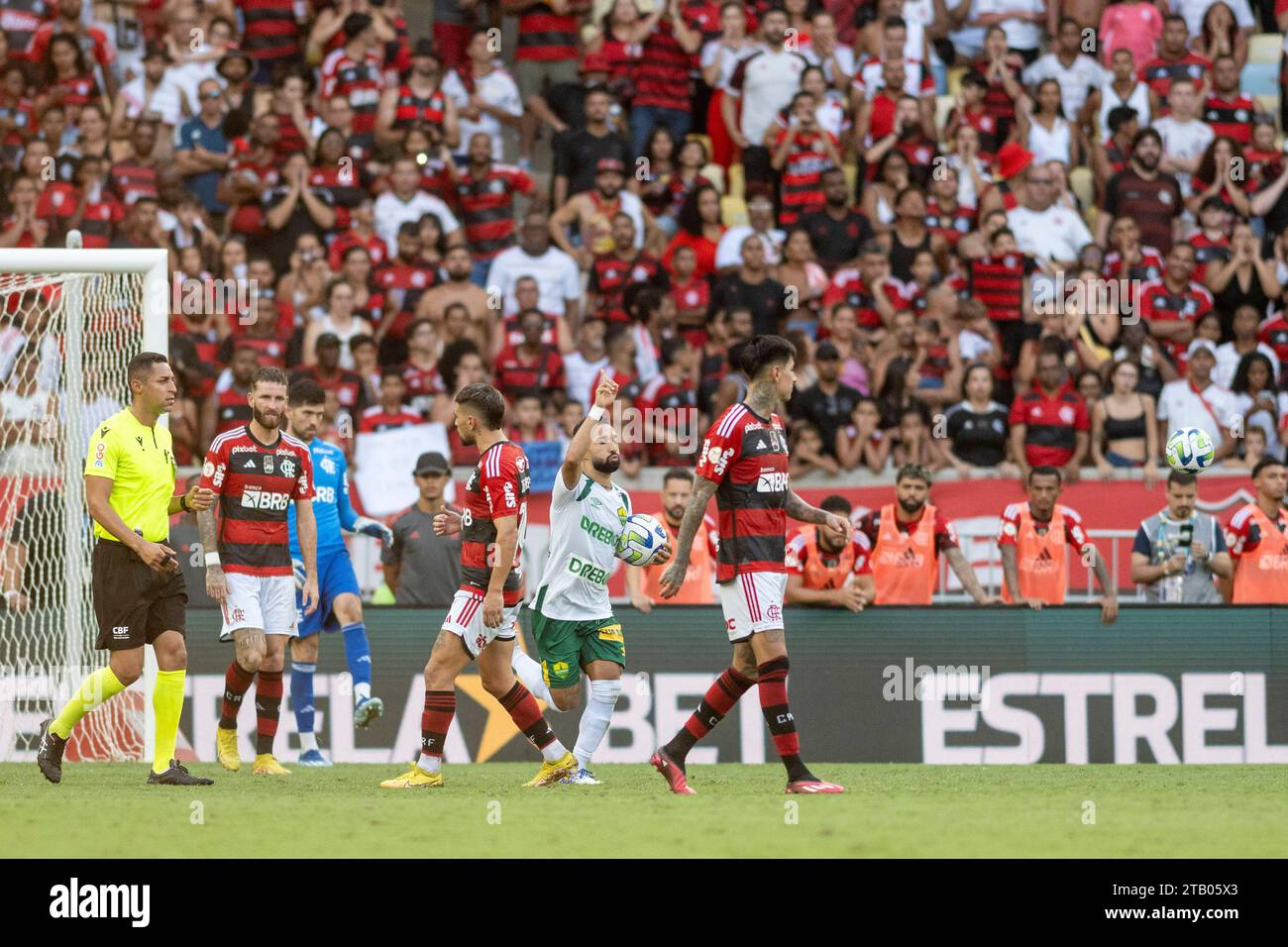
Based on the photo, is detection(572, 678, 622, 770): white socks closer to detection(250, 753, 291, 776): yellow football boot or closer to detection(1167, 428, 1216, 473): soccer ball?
detection(250, 753, 291, 776): yellow football boot

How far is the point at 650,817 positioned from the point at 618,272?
9.78 meters

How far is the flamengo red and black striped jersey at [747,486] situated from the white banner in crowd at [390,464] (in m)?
6.11

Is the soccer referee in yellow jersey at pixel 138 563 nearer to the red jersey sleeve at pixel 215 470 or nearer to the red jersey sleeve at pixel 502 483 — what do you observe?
the red jersey sleeve at pixel 215 470

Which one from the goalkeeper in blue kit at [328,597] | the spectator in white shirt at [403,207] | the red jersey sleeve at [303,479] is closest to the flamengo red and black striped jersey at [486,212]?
the spectator in white shirt at [403,207]

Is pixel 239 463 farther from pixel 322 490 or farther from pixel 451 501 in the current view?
pixel 451 501

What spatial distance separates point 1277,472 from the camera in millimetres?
13820

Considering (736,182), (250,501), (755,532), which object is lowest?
(755,532)

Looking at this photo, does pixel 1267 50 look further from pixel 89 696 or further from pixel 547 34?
pixel 89 696

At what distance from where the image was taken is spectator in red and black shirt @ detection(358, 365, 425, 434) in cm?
1606

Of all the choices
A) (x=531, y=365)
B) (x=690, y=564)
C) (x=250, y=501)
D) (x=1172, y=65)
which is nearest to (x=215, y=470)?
(x=250, y=501)

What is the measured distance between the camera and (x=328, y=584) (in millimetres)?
12508

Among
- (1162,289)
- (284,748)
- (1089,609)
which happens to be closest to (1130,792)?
(1089,609)

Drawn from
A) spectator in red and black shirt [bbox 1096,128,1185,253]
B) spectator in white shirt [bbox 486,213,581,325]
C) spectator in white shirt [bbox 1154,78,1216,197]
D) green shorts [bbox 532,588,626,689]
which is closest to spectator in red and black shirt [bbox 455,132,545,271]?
spectator in white shirt [bbox 486,213,581,325]

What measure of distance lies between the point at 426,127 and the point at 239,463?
28.1ft
